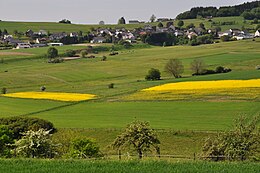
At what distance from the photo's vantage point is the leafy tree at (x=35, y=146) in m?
23.6

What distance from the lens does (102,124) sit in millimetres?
37438

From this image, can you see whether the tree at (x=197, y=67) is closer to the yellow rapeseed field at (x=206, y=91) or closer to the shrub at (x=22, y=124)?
the yellow rapeseed field at (x=206, y=91)

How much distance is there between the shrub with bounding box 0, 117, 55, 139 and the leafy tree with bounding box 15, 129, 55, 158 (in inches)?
373

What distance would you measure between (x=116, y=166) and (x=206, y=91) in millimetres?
34131

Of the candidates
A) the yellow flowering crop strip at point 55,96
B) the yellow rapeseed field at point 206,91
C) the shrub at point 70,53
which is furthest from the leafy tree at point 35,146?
the shrub at point 70,53

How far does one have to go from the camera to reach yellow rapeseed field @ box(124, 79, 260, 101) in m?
46.9

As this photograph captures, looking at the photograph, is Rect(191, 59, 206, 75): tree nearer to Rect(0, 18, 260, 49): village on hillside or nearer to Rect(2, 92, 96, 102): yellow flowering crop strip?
Rect(2, 92, 96, 102): yellow flowering crop strip

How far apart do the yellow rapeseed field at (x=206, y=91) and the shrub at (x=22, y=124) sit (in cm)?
1510

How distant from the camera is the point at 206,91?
5028 centimetres

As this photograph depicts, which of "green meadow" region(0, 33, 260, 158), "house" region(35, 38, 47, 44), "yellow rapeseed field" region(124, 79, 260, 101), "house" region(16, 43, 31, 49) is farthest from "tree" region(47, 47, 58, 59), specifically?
"yellow rapeseed field" region(124, 79, 260, 101)

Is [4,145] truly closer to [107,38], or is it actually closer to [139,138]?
[139,138]

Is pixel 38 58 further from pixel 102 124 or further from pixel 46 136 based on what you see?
pixel 46 136

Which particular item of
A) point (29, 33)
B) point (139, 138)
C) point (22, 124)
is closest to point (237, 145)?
point (139, 138)

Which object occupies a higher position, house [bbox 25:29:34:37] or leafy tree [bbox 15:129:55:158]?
house [bbox 25:29:34:37]
